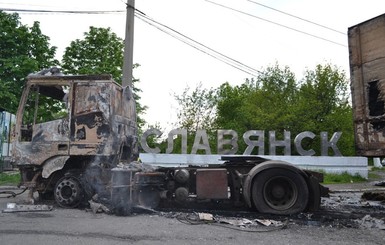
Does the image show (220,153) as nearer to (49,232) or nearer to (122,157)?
(122,157)

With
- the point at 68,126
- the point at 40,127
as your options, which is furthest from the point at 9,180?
the point at 68,126

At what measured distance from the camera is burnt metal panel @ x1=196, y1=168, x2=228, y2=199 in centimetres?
780

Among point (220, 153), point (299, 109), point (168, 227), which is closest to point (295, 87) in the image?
point (299, 109)

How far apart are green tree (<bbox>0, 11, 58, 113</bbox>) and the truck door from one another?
17.1m

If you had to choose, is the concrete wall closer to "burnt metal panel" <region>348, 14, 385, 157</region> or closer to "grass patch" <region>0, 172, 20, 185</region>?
"grass patch" <region>0, 172, 20, 185</region>

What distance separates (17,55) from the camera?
27062 millimetres

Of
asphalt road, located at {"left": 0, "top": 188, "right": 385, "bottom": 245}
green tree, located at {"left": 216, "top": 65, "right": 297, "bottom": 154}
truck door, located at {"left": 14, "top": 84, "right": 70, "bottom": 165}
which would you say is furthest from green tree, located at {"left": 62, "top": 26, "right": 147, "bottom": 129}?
asphalt road, located at {"left": 0, "top": 188, "right": 385, "bottom": 245}

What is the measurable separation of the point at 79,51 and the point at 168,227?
2680 cm

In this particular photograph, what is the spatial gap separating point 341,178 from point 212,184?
14.2 m

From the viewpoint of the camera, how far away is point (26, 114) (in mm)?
8789

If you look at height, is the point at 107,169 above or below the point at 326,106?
below

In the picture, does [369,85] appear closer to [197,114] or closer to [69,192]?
[69,192]

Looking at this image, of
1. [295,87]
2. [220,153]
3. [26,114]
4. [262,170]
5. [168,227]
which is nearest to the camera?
[168,227]

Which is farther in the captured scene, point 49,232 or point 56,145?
point 56,145
